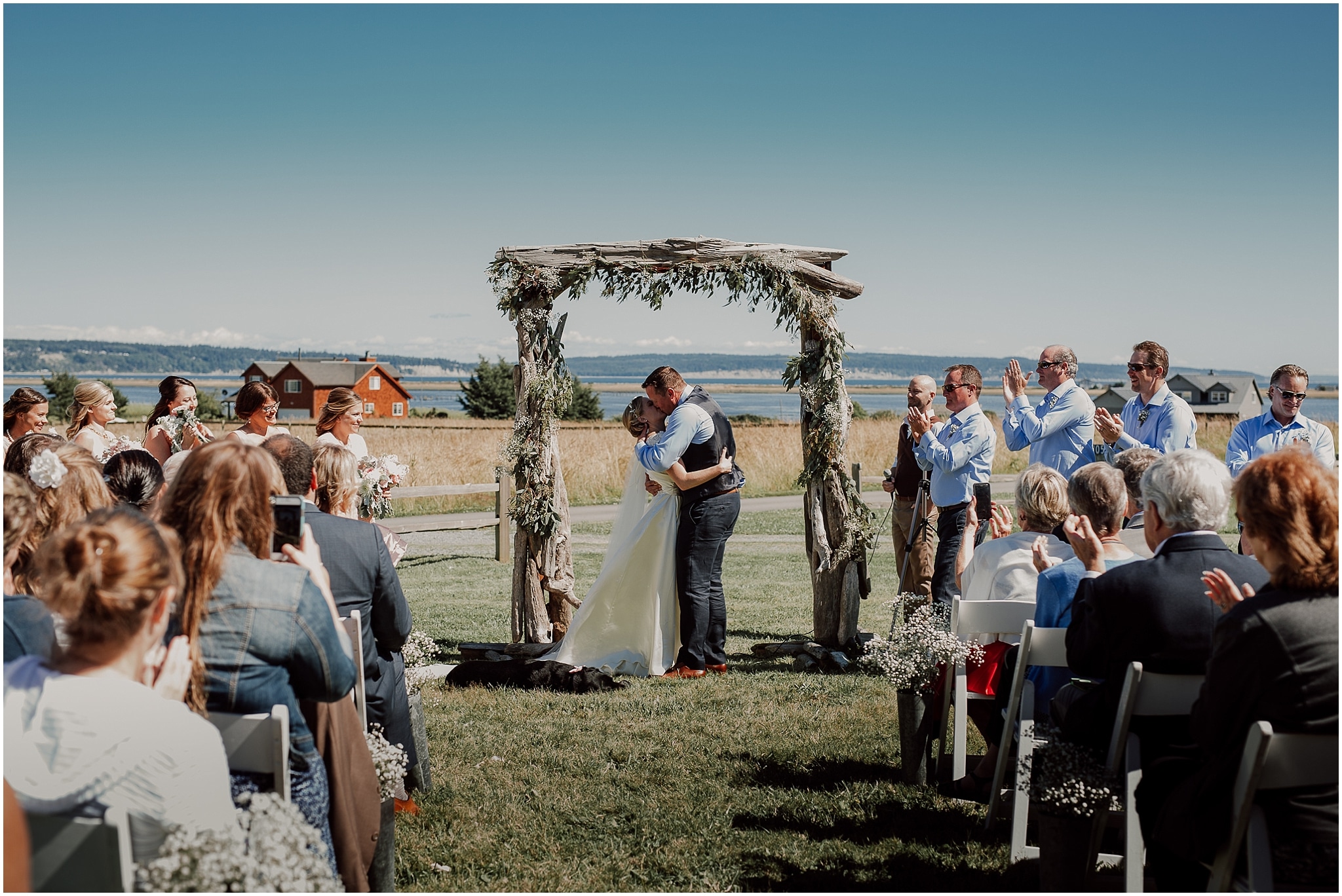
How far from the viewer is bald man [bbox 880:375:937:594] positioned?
7.96 m

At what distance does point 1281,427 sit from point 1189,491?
456 centimetres

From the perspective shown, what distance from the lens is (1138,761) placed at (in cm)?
316

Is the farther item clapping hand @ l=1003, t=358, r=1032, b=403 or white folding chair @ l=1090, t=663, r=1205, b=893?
clapping hand @ l=1003, t=358, r=1032, b=403

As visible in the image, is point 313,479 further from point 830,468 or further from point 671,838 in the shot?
point 830,468

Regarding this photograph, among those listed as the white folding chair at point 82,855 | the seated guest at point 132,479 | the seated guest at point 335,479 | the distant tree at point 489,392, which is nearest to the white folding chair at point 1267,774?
the white folding chair at point 82,855

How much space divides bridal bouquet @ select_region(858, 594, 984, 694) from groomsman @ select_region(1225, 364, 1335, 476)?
3.36 meters

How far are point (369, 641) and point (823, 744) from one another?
2645mm

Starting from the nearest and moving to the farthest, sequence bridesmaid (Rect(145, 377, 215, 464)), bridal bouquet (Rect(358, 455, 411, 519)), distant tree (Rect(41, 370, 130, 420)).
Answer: bridal bouquet (Rect(358, 455, 411, 519)) < bridesmaid (Rect(145, 377, 215, 464)) < distant tree (Rect(41, 370, 130, 420))

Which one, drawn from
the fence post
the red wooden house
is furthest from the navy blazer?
the red wooden house

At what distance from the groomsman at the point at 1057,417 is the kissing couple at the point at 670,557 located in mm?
1960

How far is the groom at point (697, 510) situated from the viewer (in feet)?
23.4

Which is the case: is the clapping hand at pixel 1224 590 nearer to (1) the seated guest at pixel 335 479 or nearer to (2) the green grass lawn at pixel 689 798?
(2) the green grass lawn at pixel 689 798

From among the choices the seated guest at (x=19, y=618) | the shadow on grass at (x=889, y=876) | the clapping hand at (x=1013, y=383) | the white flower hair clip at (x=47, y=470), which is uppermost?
the clapping hand at (x=1013, y=383)

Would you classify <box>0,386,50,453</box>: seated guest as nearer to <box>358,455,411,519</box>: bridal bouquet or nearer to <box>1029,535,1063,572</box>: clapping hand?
<box>358,455,411,519</box>: bridal bouquet
